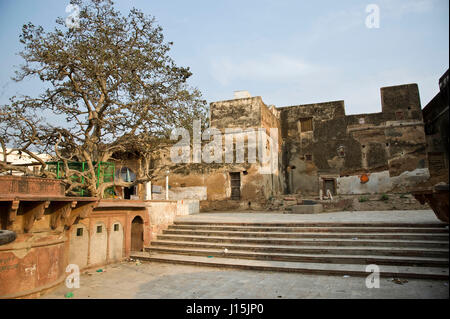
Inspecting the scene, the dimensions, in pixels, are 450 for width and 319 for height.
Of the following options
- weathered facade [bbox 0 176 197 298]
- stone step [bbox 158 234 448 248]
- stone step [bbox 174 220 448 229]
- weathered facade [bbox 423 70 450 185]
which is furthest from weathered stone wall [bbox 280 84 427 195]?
weathered facade [bbox 0 176 197 298]

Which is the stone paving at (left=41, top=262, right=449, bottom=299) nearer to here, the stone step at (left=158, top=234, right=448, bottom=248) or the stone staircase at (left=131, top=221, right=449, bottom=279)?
the stone staircase at (left=131, top=221, right=449, bottom=279)

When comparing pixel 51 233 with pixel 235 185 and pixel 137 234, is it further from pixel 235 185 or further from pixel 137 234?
pixel 235 185

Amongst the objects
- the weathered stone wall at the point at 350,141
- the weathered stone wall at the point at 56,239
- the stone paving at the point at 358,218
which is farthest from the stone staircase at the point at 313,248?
the weathered stone wall at the point at 350,141

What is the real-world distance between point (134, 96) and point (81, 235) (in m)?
5.76

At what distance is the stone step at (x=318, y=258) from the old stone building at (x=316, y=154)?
8505 millimetres

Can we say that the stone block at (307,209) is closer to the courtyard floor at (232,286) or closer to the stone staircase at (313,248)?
the stone staircase at (313,248)

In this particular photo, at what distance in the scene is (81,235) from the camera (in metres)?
8.14

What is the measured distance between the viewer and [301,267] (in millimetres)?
7504

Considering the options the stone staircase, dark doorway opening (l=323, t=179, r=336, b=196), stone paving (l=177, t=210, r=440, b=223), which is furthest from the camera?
dark doorway opening (l=323, t=179, r=336, b=196)

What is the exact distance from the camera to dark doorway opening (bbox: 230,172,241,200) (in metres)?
18.4

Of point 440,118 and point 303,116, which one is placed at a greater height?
point 303,116

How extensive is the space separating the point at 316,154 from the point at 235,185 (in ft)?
25.5
